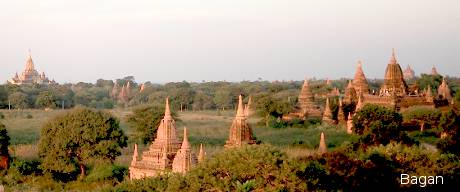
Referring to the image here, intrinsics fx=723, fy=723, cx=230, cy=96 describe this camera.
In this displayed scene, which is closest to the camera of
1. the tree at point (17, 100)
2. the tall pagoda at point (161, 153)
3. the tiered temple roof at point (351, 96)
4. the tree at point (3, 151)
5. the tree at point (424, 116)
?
the tall pagoda at point (161, 153)

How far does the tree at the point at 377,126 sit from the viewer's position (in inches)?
1503

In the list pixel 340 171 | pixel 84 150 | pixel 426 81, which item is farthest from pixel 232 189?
pixel 426 81

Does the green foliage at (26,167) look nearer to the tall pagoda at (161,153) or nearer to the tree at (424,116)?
the tall pagoda at (161,153)

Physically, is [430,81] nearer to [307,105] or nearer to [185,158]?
[307,105]

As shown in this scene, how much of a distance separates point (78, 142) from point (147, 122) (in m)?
8.00

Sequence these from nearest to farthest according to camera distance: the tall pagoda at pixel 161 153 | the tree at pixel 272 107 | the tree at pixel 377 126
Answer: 1. the tall pagoda at pixel 161 153
2. the tree at pixel 377 126
3. the tree at pixel 272 107

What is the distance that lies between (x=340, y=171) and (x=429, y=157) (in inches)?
125

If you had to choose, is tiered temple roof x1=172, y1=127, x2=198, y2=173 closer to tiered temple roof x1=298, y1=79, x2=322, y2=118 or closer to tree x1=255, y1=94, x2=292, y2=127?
tree x1=255, y1=94, x2=292, y2=127

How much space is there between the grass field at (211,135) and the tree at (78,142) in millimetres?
1432

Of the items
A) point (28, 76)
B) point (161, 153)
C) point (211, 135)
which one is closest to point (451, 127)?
point (211, 135)

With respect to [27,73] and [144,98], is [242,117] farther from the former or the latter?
[27,73]

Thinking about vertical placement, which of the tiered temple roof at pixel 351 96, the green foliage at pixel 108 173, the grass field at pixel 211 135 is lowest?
the green foliage at pixel 108 173

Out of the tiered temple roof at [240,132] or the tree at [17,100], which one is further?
the tree at [17,100]

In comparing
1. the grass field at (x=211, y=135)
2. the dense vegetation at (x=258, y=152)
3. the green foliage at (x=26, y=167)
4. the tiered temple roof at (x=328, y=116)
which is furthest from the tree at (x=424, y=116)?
the green foliage at (x=26, y=167)
